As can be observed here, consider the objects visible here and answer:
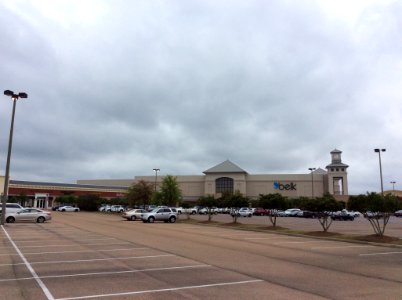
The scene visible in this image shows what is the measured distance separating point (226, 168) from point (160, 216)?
7206 cm

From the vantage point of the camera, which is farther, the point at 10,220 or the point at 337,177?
the point at 337,177

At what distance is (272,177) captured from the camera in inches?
4409

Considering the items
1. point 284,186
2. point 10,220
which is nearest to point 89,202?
point 284,186

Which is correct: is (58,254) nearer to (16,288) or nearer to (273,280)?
(16,288)

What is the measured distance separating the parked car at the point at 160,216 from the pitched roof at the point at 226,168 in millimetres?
69883

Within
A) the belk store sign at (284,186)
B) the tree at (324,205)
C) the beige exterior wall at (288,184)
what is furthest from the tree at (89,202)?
the tree at (324,205)

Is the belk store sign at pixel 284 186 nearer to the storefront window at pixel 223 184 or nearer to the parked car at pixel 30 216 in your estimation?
the storefront window at pixel 223 184

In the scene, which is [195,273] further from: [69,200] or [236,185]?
[236,185]

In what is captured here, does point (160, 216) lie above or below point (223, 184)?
below

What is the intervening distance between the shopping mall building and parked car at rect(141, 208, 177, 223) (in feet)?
195

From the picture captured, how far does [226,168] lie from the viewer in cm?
11312

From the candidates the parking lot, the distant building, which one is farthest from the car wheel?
the distant building

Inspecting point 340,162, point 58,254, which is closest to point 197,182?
point 340,162

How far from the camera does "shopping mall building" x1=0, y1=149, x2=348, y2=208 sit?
10219cm
